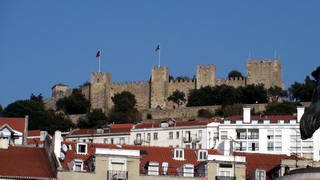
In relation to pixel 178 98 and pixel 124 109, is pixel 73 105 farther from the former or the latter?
pixel 178 98

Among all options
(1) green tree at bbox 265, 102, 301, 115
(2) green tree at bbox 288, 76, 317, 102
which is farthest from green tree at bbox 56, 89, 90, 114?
(1) green tree at bbox 265, 102, 301, 115

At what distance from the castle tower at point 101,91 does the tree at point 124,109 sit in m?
1.22

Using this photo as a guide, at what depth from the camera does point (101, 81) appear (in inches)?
6230

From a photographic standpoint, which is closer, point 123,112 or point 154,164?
point 154,164

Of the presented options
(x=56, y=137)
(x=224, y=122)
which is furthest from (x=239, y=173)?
(x=224, y=122)

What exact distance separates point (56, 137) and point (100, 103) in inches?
4192

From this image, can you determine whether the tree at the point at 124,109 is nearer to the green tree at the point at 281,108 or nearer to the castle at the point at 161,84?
the castle at the point at 161,84

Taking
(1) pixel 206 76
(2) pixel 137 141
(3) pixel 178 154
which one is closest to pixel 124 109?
(1) pixel 206 76

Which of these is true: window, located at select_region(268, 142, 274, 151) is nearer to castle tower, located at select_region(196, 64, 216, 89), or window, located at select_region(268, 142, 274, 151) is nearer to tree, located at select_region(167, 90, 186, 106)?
castle tower, located at select_region(196, 64, 216, 89)

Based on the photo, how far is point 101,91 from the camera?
15662 cm

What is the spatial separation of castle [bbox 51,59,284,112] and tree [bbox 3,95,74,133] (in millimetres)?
15848

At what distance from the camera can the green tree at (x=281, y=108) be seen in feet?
399

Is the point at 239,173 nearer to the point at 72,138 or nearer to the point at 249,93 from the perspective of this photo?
the point at 72,138

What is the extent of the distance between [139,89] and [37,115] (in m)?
30.4
